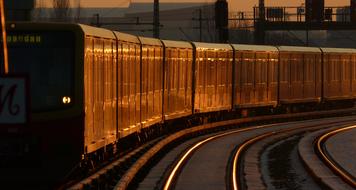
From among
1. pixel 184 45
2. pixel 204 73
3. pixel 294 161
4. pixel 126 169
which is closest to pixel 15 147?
pixel 126 169

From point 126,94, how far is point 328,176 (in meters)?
4.84

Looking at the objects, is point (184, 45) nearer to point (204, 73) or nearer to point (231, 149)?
point (204, 73)

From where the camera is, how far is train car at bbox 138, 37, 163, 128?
81.3 feet

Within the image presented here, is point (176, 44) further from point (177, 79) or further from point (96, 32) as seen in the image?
point (96, 32)

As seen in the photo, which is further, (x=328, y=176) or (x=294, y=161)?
(x=294, y=161)

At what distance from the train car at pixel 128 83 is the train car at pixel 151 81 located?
2.78ft

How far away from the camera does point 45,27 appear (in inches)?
600

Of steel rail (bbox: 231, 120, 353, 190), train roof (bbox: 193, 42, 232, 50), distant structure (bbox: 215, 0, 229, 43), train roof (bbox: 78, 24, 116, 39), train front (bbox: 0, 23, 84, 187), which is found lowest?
steel rail (bbox: 231, 120, 353, 190)

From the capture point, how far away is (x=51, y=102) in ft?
48.6

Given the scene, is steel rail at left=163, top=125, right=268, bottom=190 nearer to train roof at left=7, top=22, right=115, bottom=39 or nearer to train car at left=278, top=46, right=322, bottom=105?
A: train roof at left=7, top=22, right=115, bottom=39

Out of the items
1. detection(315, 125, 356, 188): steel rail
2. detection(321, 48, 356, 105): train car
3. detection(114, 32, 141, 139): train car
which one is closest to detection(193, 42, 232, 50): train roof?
detection(315, 125, 356, 188): steel rail

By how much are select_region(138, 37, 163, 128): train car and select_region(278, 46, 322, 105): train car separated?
51.2 feet

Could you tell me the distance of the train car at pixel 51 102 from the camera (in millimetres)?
14406

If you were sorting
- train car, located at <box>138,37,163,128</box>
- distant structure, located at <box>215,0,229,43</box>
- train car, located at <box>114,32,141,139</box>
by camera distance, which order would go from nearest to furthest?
train car, located at <box>114,32,141,139</box>, train car, located at <box>138,37,163,128</box>, distant structure, located at <box>215,0,229,43</box>
